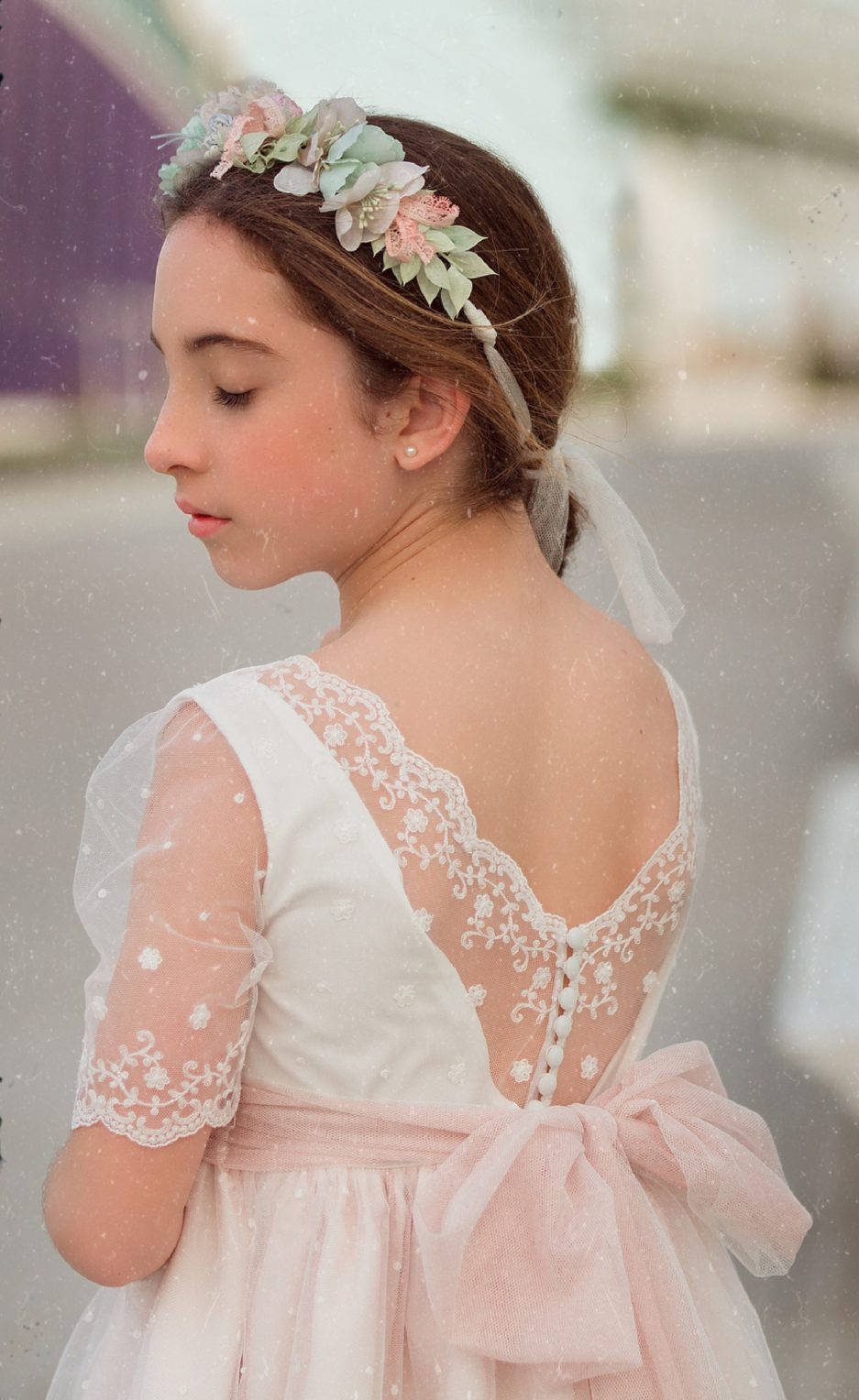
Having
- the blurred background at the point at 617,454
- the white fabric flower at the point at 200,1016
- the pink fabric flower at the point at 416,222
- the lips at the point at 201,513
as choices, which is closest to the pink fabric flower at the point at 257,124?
the pink fabric flower at the point at 416,222

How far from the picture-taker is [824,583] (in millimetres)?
1792

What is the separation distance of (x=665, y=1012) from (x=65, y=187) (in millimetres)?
1095

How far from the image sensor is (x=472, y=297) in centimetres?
97

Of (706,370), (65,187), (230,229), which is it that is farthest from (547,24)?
(230,229)

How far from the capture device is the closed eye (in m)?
0.92

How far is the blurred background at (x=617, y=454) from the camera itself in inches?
62.9

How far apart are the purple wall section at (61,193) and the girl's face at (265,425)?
2.29ft

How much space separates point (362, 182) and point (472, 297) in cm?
9

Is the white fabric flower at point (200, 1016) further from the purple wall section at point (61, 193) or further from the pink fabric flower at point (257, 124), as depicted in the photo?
the purple wall section at point (61, 193)

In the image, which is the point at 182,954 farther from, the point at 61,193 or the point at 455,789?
the point at 61,193

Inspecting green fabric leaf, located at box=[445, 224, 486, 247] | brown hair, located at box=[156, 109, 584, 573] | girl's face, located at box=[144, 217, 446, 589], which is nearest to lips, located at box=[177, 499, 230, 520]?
girl's face, located at box=[144, 217, 446, 589]

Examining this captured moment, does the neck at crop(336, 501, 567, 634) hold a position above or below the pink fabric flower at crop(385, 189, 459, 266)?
below

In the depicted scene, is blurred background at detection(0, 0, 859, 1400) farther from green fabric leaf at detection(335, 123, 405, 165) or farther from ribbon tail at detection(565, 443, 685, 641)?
green fabric leaf at detection(335, 123, 405, 165)

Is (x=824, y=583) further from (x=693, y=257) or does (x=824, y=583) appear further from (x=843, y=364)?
(x=693, y=257)
